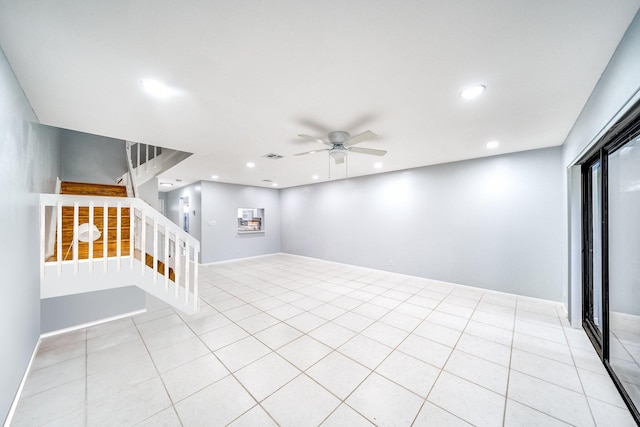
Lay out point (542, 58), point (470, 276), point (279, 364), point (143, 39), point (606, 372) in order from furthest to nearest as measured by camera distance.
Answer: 1. point (470, 276)
2. point (279, 364)
3. point (606, 372)
4. point (542, 58)
5. point (143, 39)

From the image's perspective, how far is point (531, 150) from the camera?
151 inches

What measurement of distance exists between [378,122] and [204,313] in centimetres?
368

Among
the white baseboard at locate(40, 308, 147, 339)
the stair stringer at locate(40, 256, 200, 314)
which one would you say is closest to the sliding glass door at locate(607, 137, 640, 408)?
the stair stringer at locate(40, 256, 200, 314)

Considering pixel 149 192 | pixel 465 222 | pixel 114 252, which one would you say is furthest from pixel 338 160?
pixel 149 192

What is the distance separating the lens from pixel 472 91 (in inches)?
80.7

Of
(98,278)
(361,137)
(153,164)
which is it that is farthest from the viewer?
(153,164)

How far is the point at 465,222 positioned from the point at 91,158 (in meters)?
7.12

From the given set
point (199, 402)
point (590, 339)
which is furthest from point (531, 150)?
point (199, 402)

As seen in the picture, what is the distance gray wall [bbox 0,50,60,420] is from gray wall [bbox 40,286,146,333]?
0.42 meters

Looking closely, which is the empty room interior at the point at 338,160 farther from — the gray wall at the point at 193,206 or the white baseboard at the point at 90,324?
the gray wall at the point at 193,206

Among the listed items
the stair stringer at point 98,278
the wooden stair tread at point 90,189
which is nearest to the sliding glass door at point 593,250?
the stair stringer at point 98,278

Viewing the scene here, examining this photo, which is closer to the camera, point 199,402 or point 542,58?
point 542,58

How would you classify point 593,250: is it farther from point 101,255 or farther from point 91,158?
point 91,158

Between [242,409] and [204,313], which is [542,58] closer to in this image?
[242,409]
